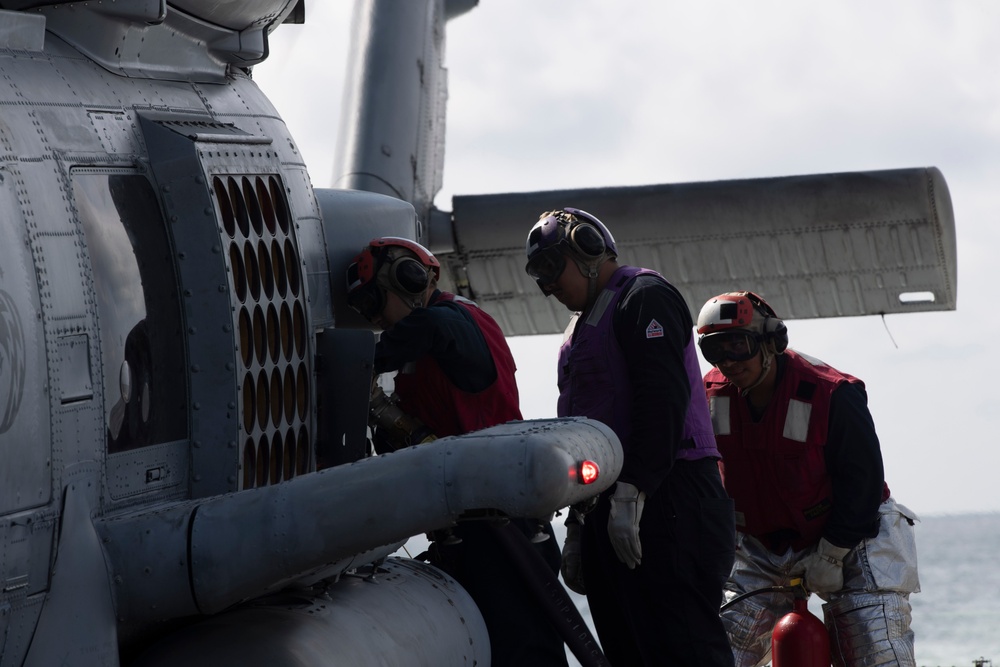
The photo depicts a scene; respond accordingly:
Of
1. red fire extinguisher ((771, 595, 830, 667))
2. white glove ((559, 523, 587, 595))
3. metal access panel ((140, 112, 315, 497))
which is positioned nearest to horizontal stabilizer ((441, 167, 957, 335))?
red fire extinguisher ((771, 595, 830, 667))

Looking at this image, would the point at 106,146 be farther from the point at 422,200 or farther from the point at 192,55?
the point at 422,200

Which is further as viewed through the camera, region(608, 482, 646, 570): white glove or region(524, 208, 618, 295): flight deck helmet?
region(524, 208, 618, 295): flight deck helmet

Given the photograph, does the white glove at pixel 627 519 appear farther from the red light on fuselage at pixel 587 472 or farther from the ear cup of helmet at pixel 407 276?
the ear cup of helmet at pixel 407 276

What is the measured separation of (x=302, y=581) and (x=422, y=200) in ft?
17.7

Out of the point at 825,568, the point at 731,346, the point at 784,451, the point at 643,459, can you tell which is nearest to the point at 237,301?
the point at 643,459

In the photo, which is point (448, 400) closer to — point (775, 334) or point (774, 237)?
point (775, 334)

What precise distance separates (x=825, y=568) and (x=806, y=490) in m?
0.31

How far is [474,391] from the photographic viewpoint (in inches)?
183

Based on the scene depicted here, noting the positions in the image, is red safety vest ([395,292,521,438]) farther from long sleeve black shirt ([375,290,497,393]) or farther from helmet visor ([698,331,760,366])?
helmet visor ([698,331,760,366])

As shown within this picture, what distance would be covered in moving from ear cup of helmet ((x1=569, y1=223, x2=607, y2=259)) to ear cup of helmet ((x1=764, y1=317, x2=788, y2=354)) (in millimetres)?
1399

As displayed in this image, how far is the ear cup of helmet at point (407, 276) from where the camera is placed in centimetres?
463

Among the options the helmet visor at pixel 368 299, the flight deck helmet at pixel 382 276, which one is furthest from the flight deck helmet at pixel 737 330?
the helmet visor at pixel 368 299

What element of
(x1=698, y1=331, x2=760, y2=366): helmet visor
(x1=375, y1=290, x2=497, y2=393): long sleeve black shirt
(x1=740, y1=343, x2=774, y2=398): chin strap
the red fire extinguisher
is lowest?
the red fire extinguisher

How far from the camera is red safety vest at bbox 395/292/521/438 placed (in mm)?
4629
